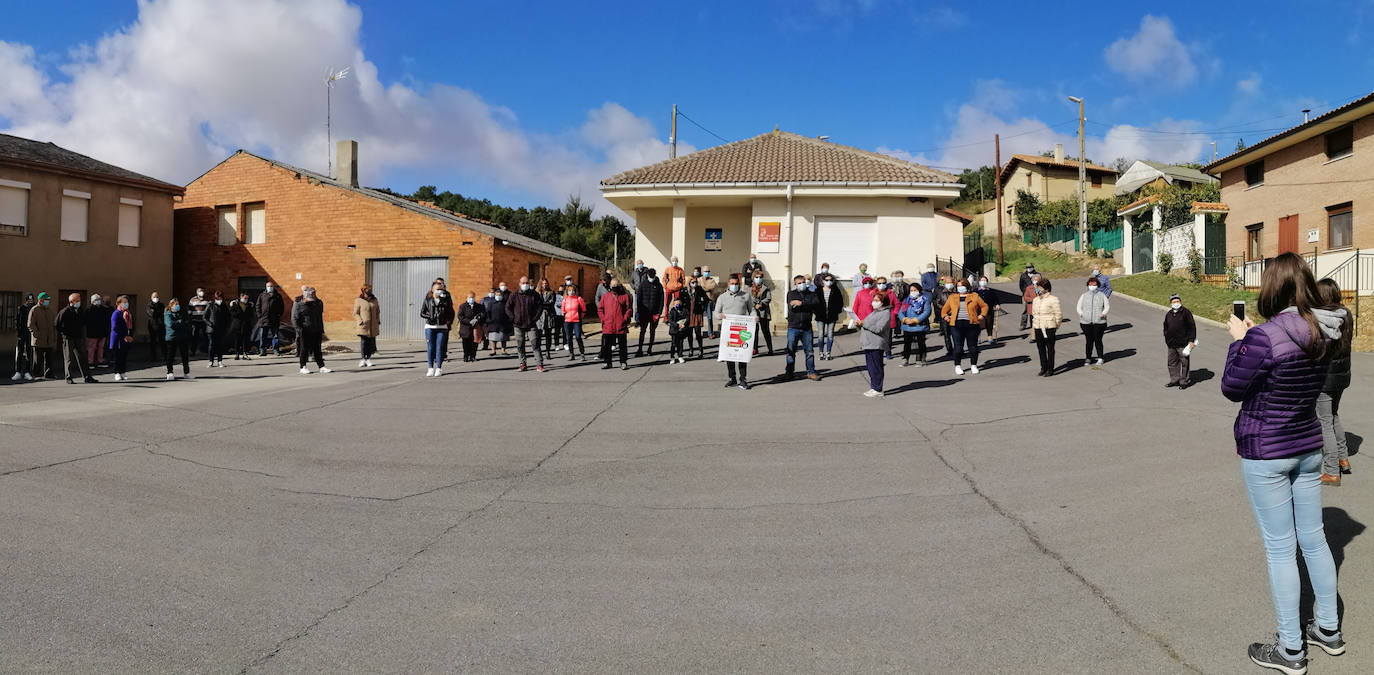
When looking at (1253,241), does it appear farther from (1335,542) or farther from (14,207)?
(14,207)

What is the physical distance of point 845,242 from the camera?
2223 cm

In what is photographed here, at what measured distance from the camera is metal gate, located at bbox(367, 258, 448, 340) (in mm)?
24969

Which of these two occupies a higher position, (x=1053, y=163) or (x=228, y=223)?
(x=1053, y=163)

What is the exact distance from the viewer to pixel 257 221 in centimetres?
2752

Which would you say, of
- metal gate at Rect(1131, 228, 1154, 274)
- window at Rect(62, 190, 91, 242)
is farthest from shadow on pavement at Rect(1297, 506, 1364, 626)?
metal gate at Rect(1131, 228, 1154, 274)

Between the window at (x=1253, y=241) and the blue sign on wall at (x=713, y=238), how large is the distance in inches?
783

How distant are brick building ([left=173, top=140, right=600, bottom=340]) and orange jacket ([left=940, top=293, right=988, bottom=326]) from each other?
1500 centimetres

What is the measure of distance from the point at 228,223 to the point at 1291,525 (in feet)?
102

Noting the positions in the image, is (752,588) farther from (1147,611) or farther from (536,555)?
(1147,611)

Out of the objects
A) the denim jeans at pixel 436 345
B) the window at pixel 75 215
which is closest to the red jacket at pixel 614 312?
the denim jeans at pixel 436 345

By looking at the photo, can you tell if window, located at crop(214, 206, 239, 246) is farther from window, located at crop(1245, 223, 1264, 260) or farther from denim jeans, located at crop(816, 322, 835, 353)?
window, located at crop(1245, 223, 1264, 260)

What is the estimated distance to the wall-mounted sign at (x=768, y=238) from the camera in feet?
72.4

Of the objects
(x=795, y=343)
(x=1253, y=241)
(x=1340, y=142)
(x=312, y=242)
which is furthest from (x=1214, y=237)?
(x=312, y=242)

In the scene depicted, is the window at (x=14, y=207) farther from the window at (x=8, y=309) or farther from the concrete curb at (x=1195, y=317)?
the concrete curb at (x=1195, y=317)
